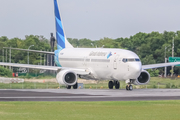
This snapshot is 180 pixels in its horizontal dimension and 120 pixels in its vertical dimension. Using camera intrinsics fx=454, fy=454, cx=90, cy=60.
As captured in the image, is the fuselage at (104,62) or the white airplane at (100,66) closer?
the fuselage at (104,62)

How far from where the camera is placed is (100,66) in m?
44.2

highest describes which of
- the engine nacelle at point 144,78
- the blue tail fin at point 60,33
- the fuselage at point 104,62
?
the blue tail fin at point 60,33

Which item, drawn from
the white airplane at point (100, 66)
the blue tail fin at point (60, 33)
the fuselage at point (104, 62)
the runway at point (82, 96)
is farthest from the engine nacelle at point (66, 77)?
the blue tail fin at point (60, 33)

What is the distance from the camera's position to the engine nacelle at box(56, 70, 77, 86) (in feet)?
142

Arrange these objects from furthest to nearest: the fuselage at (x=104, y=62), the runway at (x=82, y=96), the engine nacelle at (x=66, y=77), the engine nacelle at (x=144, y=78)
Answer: the engine nacelle at (x=144, y=78) < the engine nacelle at (x=66, y=77) < the fuselage at (x=104, y=62) < the runway at (x=82, y=96)

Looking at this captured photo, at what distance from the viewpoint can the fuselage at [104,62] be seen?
1565 inches

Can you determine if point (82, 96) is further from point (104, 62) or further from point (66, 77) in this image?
point (66, 77)

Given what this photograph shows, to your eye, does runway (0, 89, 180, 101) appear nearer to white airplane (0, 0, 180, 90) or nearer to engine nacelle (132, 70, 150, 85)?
white airplane (0, 0, 180, 90)
